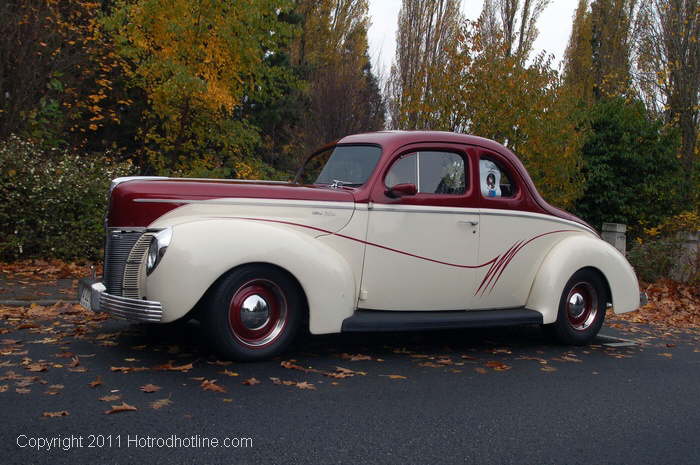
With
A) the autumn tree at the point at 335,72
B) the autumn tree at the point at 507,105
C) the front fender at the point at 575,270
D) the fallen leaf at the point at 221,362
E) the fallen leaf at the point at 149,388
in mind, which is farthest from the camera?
the autumn tree at the point at 335,72

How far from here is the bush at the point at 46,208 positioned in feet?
35.1

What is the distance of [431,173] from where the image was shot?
6.36m

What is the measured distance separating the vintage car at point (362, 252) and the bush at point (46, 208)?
550 centimetres

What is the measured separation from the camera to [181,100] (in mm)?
15609

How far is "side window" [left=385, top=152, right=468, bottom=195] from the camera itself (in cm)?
621

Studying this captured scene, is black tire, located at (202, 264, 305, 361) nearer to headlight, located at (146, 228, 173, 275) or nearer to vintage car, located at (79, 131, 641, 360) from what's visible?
vintage car, located at (79, 131, 641, 360)

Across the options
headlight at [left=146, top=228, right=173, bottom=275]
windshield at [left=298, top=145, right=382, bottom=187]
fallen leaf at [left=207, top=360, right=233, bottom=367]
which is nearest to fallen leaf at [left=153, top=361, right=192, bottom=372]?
fallen leaf at [left=207, top=360, right=233, bottom=367]

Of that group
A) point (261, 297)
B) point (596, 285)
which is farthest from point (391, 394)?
point (596, 285)

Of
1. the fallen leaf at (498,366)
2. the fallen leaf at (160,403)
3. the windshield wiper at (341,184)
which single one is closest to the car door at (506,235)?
the fallen leaf at (498,366)

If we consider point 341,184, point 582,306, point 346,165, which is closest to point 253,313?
point 341,184

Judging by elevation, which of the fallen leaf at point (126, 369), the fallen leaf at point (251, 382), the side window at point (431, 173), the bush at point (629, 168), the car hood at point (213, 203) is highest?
the bush at point (629, 168)

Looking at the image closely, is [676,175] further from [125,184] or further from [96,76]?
[125,184]

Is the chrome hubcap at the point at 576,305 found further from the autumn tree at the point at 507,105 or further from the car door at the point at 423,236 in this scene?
the autumn tree at the point at 507,105

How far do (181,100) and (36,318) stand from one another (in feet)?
30.5
